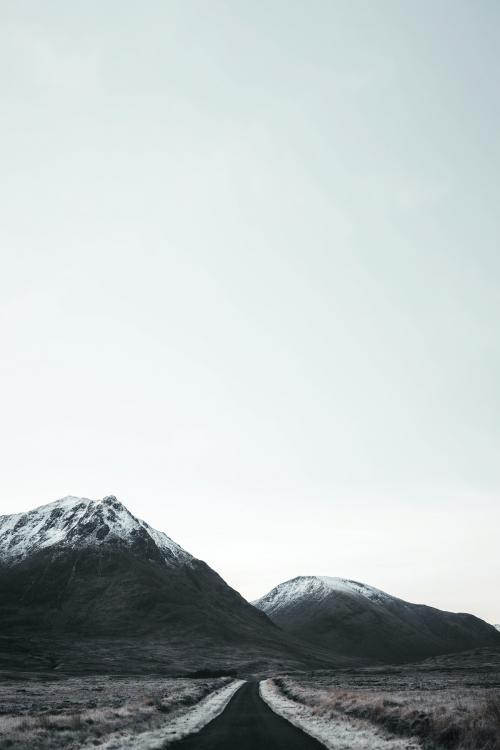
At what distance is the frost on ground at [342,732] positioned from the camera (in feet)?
55.9

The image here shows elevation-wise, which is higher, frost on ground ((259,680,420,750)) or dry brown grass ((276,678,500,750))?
dry brown grass ((276,678,500,750))

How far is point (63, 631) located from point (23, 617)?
21.3 metres

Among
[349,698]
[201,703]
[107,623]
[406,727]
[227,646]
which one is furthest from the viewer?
[107,623]

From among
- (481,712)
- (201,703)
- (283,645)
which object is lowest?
(283,645)

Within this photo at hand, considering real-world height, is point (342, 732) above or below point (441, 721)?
below

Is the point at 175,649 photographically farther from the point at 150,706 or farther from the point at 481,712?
the point at 481,712

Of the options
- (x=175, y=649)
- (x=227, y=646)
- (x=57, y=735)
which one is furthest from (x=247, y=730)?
(x=227, y=646)

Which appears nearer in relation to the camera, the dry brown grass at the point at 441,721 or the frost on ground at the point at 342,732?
the dry brown grass at the point at 441,721

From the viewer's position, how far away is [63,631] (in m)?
178

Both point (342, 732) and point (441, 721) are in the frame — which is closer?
point (441, 721)

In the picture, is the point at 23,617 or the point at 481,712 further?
the point at 23,617

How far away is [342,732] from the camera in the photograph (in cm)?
2055

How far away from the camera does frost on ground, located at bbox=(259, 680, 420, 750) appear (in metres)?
17.0

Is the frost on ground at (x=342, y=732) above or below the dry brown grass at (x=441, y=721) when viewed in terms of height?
below
